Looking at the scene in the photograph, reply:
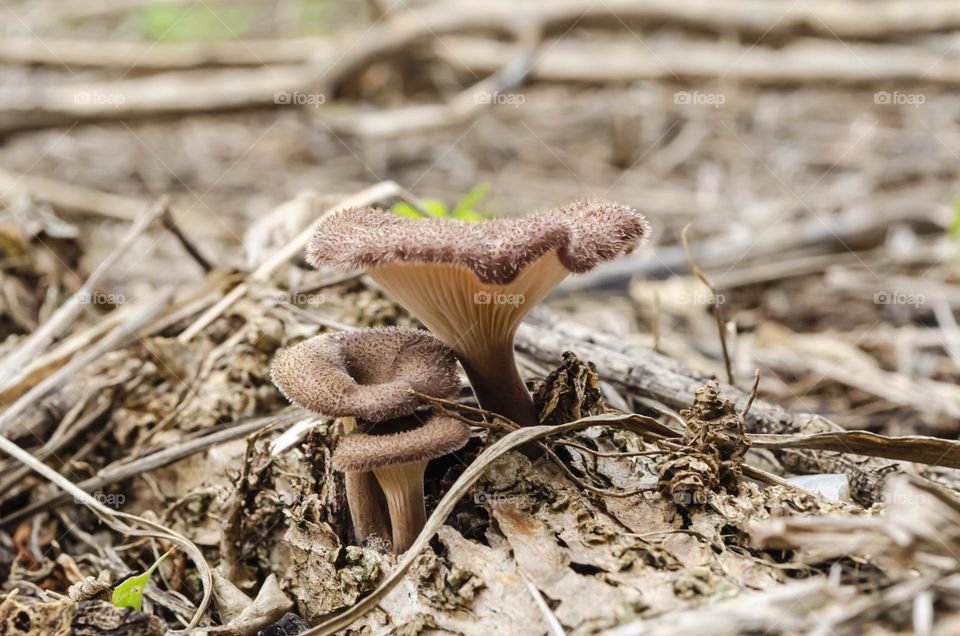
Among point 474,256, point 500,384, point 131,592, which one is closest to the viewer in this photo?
point 474,256

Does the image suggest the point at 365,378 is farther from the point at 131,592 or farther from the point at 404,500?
the point at 131,592

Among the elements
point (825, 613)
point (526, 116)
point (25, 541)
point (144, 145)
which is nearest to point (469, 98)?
point (526, 116)

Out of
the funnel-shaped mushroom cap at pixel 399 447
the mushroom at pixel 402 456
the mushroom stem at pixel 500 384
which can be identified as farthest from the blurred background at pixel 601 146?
the funnel-shaped mushroom cap at pixel 399 447

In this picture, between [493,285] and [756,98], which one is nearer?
[493,285]

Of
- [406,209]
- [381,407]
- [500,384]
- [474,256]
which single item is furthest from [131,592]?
[406,209]

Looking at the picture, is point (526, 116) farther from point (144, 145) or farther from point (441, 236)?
point (441, 236)

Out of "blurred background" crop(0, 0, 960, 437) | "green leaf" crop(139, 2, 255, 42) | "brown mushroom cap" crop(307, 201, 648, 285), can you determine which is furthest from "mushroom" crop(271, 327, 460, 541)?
"green leaf" crop(139, 2, 255, 42)

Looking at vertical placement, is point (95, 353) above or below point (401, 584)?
above
